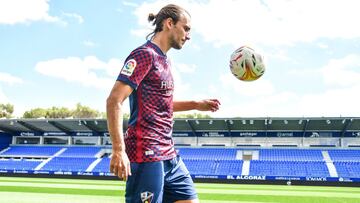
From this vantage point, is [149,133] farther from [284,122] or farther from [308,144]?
[308,144]

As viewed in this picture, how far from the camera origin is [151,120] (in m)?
3.38

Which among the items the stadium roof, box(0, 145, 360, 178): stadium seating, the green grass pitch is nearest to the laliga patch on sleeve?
the green grass pitch

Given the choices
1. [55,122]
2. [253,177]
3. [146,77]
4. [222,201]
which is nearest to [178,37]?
[146,77]

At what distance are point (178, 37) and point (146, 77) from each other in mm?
496

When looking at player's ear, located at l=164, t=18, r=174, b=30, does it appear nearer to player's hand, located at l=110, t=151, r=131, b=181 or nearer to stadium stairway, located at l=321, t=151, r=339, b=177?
player's hand, located at l=110, t=151, r=131, b=181

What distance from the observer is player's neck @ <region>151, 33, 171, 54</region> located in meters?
3.55

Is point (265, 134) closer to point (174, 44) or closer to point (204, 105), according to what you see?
point (204, 105)

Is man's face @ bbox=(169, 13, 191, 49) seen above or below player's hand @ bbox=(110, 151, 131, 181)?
above

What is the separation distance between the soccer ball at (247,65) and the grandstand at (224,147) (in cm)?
2336

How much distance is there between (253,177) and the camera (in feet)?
89.7

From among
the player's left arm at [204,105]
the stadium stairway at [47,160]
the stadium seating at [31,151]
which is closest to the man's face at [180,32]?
the player's left arm at [204,105]

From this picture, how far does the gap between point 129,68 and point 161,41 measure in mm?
495

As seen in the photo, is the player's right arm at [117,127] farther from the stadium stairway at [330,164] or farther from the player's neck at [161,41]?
the stadium stairway at [330,164]

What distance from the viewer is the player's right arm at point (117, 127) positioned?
2971mm
